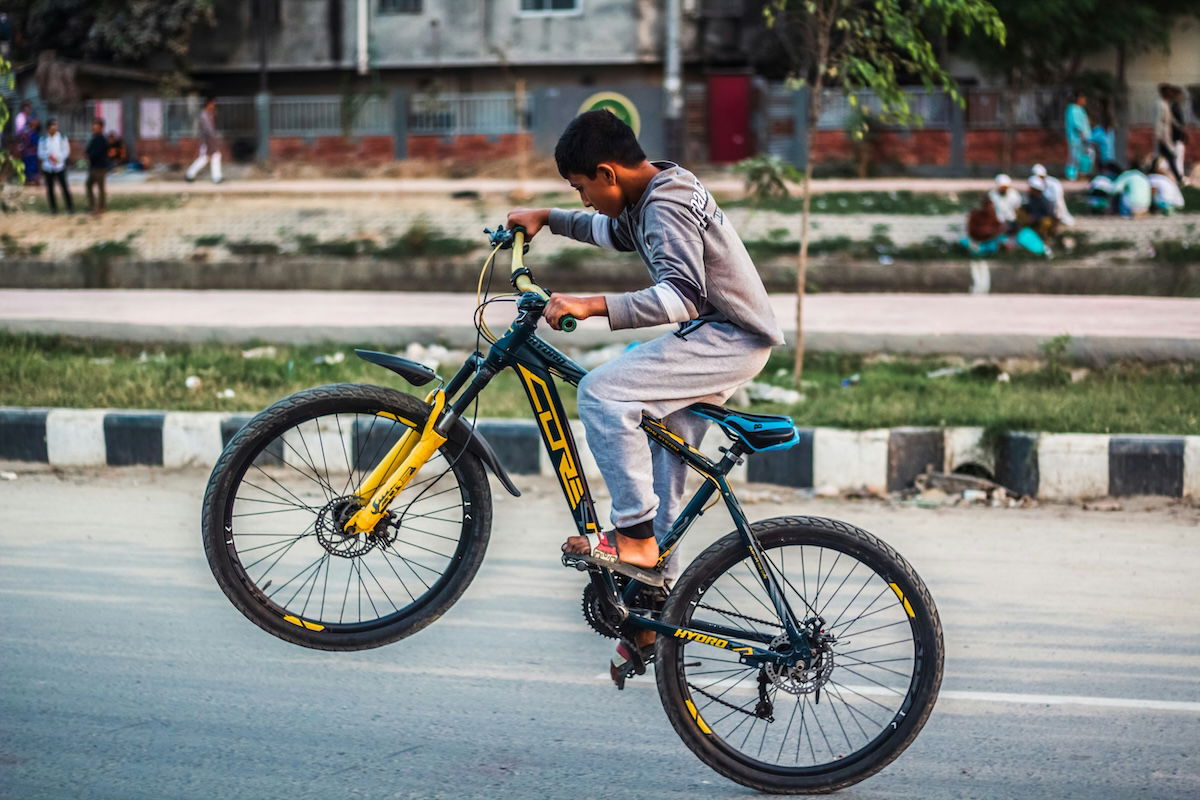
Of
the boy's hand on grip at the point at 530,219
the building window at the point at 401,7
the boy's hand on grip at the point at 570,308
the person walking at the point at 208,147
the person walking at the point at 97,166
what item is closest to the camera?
the boy's hand on grip at the point at 570,308

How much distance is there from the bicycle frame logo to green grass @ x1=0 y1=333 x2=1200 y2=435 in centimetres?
416

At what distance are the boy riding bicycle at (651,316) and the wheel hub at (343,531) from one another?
501mm

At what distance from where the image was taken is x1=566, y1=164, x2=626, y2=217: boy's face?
3.55 meters

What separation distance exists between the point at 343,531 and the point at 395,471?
197mm

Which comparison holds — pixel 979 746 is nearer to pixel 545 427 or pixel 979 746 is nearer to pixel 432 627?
pixel 545 427

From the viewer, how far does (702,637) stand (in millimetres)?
3582

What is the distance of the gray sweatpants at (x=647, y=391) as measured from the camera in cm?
356

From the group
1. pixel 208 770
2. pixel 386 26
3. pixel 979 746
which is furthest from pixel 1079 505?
pixel 386 26

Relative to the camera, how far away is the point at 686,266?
3461 millimetres

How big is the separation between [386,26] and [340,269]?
14515mm

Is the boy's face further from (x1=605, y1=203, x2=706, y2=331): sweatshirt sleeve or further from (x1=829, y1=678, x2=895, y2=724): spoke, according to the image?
(x1=829, y1=678, x2=895, y2=724): spoke

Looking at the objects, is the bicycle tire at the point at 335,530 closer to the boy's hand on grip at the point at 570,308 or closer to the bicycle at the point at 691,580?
the bicycle at the point at 691,580

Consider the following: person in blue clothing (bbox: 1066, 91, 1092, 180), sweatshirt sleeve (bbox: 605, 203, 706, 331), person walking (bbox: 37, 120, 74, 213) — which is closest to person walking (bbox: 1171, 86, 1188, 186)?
person in blue clothing (bbox: 1066, 91, 1092, 180)

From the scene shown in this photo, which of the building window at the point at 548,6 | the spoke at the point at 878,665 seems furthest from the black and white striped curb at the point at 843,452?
the building window at the point at 548,6
